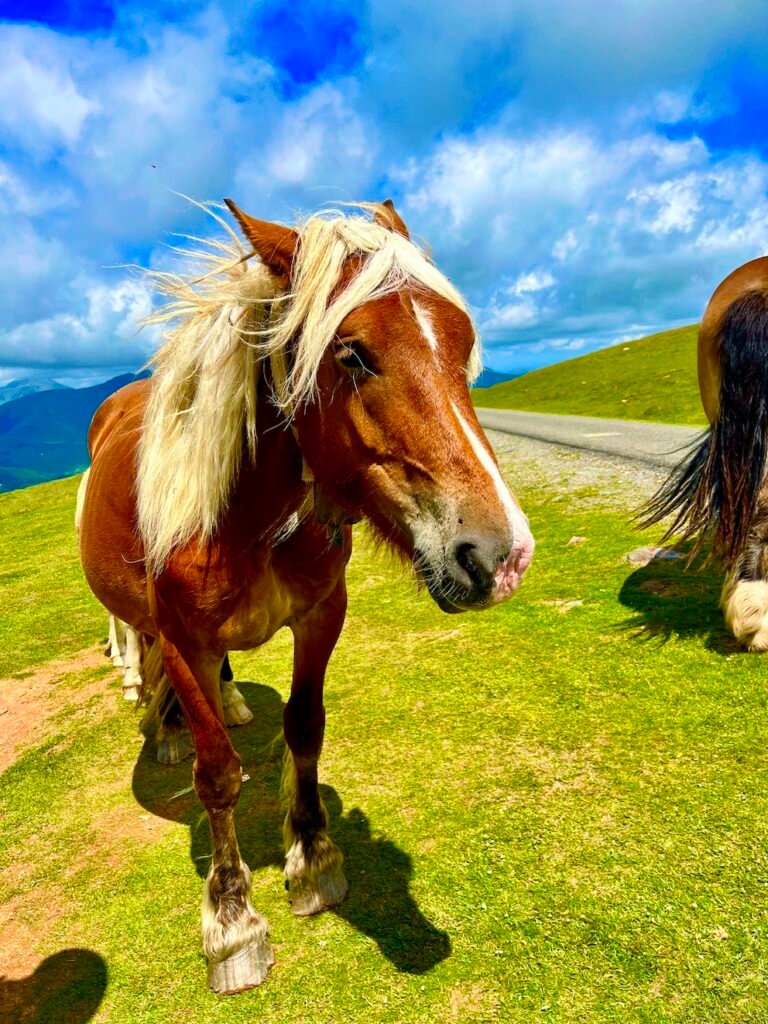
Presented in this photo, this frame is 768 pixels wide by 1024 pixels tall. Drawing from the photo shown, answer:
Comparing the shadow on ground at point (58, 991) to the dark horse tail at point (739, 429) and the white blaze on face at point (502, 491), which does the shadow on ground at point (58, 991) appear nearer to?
the white blaze on face at point (502, 491)

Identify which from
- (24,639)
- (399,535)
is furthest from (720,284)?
(24,639)

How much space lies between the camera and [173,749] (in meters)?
4.44

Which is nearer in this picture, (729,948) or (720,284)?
(729,948)

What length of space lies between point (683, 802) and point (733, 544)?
227cm

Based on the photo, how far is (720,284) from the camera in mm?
5488

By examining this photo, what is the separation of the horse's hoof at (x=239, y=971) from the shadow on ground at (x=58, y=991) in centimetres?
51

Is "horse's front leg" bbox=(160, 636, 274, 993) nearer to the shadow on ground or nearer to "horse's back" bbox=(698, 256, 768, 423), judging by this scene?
the shadow on ground

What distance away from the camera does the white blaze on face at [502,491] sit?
65.9 inches

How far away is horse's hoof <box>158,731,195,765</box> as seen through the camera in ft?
14.6

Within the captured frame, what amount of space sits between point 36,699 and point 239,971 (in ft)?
14.1

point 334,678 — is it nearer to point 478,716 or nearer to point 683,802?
point 478,716

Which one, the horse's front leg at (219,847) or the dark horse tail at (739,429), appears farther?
the dark horse tail at (739,429)

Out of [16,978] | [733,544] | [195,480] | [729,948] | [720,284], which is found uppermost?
[720,284]

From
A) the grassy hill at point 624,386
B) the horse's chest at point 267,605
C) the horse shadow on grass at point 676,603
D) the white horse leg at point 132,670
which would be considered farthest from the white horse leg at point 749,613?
the grassy hill at point 624,386
